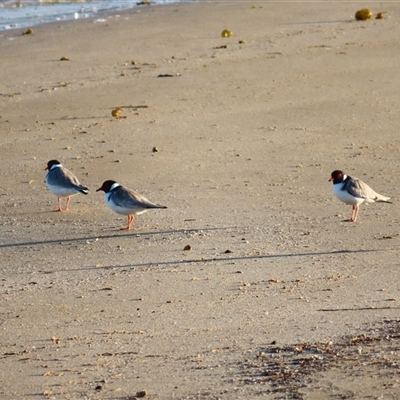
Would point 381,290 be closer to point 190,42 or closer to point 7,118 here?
point 7,118

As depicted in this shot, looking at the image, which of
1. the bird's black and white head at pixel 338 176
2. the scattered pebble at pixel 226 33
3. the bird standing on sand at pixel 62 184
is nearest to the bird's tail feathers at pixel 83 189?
the bird standing on sand at pixel 62 184

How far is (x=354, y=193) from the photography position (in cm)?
941

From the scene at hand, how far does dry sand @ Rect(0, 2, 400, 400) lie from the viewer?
19.4 feet

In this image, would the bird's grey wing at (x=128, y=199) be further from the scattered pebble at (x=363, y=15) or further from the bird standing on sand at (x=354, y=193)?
the scattered pebble at (x=363, y=15)

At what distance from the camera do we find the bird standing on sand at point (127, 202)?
9.40 metres

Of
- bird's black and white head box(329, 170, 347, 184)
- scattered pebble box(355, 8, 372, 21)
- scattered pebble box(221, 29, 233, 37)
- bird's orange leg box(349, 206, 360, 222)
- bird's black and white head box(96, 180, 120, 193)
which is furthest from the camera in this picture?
scattered pebble box(355, 8, 372, 21)

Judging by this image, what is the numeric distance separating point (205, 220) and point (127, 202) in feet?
2.42

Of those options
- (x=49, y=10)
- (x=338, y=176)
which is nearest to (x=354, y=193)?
(x=338, y=176)

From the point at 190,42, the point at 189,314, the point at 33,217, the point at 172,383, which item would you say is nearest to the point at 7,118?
the point at 33,217

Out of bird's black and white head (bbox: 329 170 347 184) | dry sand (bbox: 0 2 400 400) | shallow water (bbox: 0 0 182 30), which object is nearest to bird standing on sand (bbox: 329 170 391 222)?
bird's black and white head (bbox: 329 170 347 184)

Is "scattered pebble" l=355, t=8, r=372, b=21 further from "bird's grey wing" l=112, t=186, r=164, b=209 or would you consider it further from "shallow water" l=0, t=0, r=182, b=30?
"bird's grey wing" l=112, t=186, r=164, b=209

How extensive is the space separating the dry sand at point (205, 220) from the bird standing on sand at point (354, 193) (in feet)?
0.64

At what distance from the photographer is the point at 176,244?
885cm

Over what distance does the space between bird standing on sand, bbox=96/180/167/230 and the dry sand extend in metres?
0.17
